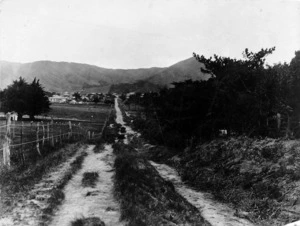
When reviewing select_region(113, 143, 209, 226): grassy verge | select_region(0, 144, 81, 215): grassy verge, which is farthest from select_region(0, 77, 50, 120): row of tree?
select_region(113, 143, 209, 226): grassy verge

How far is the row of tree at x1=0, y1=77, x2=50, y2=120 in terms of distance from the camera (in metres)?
52.8

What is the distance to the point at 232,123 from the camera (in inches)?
869

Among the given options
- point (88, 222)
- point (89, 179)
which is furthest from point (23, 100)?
point (88, 222)

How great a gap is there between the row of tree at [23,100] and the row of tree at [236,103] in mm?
30353

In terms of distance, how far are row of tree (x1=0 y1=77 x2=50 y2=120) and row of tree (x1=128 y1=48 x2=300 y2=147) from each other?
3035 centimetres

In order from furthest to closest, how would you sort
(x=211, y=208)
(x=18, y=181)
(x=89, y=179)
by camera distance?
1. (x=89, y=179)
2. (x=18, y=181)
3. (x=211, y=208)

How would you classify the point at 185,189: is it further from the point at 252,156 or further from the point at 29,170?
the point at 29,170

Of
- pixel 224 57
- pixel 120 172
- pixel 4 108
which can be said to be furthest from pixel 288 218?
pixel 4 108

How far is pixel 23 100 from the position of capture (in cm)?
5281

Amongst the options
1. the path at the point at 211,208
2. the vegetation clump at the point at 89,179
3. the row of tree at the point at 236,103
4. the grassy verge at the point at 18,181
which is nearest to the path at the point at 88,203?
the vegetation clump at the point at 89,179

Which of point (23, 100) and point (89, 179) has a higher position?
point (23, 100)

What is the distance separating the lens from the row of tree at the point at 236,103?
1838 cm

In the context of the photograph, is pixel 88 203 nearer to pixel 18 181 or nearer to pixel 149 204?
pixel 149 204

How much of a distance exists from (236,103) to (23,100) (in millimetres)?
41755
